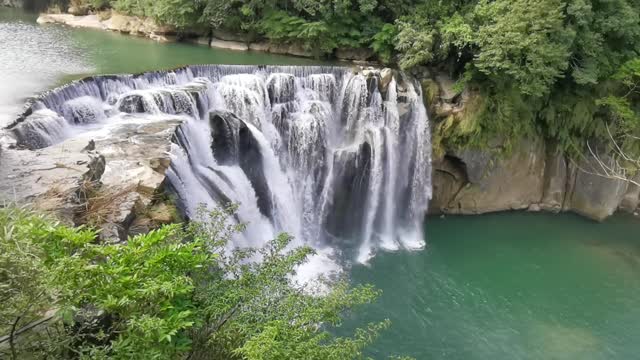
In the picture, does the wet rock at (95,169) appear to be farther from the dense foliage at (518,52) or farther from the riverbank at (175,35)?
the riverbank at (175,35)

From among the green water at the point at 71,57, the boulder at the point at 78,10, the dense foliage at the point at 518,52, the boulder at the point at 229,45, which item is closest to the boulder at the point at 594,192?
the dense foliage at the point at 518,52

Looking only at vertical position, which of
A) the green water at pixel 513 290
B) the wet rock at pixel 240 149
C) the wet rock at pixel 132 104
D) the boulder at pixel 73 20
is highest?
the boulder at pixel 73 20

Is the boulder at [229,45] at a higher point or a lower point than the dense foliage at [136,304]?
higher

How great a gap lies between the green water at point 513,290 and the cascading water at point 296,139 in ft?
4.89

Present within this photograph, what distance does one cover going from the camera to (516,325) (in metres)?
12.3

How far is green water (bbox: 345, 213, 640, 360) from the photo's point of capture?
38.2 feet

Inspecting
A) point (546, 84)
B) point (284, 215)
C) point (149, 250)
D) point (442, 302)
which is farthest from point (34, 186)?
point (546, 84)

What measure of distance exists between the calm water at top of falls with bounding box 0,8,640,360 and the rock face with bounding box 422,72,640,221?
1.63ft

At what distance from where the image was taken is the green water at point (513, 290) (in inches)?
459

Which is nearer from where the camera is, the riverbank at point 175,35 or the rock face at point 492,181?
the rock face at point 492,181

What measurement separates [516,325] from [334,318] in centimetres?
829

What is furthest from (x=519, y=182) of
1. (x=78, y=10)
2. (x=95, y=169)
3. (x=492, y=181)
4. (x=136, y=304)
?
(x=78, y=10)

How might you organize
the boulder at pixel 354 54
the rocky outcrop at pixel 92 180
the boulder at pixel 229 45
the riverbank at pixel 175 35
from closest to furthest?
the rocky outcrop at pixel 92 180, the boulder at pixel 354 54, the riverbank at pixel 175 35, the boulder at pixel 229 45

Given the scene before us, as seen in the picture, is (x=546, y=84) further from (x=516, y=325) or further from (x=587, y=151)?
(x=516, y=325)
